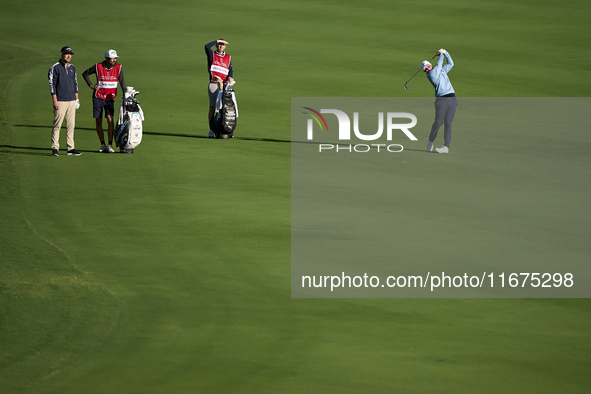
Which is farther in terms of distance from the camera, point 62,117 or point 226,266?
point 62,117

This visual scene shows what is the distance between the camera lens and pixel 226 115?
17516mm

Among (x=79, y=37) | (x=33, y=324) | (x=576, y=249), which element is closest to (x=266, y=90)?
(x=79, y=37)

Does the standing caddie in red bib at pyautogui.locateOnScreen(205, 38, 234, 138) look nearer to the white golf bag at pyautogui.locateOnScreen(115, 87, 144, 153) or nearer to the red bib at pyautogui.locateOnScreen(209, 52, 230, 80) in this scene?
the red bib at pyautogui.locateOnScreen(209, 52, 230, 80)

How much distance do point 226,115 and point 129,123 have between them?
2.36 metres

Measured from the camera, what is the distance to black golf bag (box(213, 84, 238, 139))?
56.9 feet

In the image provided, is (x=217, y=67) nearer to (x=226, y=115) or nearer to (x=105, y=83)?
(x=226, y=115)

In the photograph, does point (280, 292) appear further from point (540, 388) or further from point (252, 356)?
point (540, 388)

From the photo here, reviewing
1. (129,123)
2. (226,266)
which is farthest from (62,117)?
(226,266)

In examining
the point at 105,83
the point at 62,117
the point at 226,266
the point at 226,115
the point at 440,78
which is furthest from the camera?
the point at 226,115

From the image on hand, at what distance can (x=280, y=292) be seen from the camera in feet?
29.7

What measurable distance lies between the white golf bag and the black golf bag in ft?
6.64

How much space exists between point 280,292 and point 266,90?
1518 cm

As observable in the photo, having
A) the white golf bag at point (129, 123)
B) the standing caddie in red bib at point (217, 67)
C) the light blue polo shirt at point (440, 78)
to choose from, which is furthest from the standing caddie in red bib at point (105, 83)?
the light blue polo shirt at point (440, 78)

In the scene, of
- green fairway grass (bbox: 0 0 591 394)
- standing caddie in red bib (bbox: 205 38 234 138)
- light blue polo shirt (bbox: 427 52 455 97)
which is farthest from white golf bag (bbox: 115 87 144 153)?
light blue polo shirt (bbox: 427 52 455 97)
